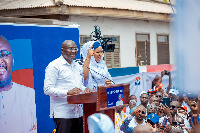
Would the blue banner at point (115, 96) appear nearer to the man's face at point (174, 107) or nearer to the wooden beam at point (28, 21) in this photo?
the wooden beam at point (28, 21)

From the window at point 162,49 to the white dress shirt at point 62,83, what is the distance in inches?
443

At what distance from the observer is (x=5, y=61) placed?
5.25 metres

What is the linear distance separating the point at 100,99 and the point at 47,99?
2.45 metres

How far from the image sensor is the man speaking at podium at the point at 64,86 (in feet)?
13.1

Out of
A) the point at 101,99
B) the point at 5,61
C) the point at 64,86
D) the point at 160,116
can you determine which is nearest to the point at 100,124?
the point at 101,99

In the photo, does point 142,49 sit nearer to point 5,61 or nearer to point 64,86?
point 5,61

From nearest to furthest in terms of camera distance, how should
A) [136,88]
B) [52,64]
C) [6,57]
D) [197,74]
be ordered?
1. [197,74]
2. [52,64]
3. [6,57]
4. [136,88]

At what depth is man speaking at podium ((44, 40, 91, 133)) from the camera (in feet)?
13.1

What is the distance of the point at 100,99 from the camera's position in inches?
135

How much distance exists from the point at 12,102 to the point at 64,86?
5.19 feet

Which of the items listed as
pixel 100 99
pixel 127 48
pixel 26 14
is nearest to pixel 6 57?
pixel 100 99

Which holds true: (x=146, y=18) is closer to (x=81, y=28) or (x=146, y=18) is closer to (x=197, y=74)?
(x=81, y=28)

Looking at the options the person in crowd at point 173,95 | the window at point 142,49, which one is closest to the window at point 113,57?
the window at point 142,49

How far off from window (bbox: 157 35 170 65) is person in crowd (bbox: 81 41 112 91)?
10.4 metres
